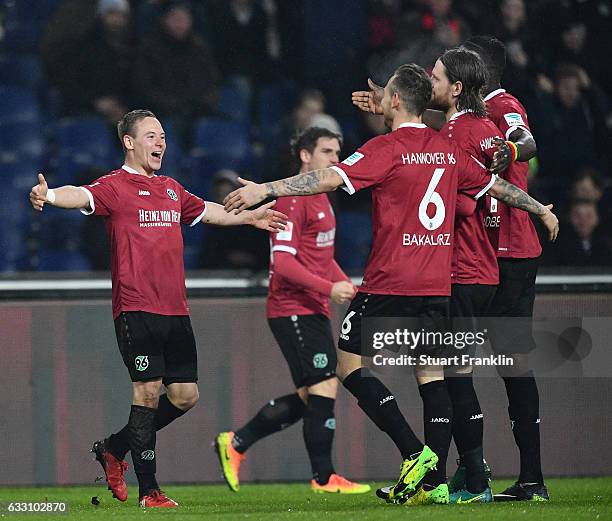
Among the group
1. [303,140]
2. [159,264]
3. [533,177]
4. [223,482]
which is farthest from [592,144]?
[159,264]

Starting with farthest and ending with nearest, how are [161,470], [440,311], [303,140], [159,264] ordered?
1. [161,470]
2. [303,140]
3. [159,264]
4. [440,311]

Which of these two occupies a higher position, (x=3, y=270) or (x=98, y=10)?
(x=98, y=10)

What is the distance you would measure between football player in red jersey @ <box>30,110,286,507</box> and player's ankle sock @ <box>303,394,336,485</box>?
125 cm

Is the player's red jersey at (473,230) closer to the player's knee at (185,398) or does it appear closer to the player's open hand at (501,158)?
the player's open hand at (501,158)

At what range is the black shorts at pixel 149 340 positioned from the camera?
659 cm

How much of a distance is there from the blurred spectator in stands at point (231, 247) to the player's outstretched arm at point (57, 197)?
111 inches

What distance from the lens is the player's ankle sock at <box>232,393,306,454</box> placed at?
8.05 metres

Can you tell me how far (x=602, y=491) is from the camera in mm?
7594

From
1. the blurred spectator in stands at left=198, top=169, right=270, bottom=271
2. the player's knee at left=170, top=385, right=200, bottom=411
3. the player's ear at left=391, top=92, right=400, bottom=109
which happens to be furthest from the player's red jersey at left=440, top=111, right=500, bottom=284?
the blurred spectator in stands at left=198, top=169, right=270, bottom=271

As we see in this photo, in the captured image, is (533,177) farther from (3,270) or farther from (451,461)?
(3,270)

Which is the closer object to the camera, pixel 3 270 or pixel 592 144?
pixel 3 270

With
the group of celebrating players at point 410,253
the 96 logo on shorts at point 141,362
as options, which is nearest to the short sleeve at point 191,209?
the group of celebrating players at point 410,253

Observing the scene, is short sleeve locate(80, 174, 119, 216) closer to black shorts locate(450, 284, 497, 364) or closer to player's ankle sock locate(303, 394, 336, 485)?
black shorts locate(450, 284, 497, 364)

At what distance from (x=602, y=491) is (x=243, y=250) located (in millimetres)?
3027
